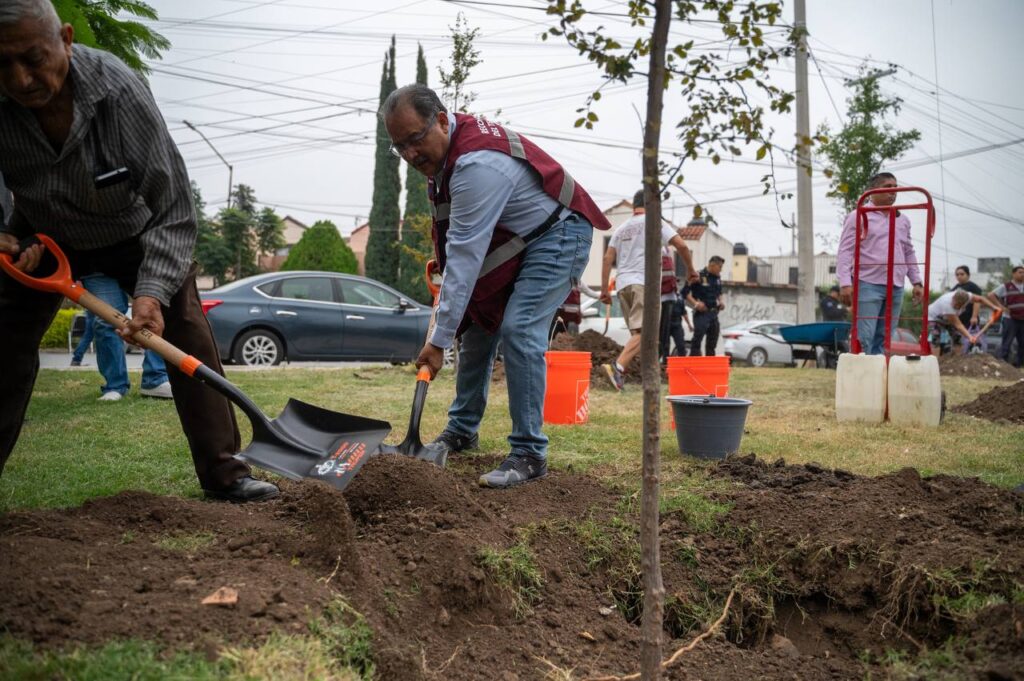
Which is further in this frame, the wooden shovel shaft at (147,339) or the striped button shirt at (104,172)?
the wooden shovel shaft at (147,339)

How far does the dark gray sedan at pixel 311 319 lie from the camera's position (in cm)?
1038

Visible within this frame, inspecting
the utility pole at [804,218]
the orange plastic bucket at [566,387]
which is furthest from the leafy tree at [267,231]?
the orange plastic bucket at [566,387]

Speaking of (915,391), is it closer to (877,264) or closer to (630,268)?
(877,264)

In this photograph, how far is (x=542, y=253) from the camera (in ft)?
12.4

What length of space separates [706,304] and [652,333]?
10283 millimetres

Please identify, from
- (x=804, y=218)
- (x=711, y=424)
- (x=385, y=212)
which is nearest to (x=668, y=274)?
(x=711, y=424)

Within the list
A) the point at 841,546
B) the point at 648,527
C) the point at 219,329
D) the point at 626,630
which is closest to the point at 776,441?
the point at 841,546

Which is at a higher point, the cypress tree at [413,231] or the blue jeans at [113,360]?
the cypress tree at [413,231]

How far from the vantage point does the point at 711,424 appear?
4363 mm

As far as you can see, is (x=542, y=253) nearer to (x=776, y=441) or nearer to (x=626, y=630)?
(x=626, y=630)

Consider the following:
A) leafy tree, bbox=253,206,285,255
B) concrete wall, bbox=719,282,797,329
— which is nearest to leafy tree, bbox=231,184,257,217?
leafy tree, bbox=253,206,285,255

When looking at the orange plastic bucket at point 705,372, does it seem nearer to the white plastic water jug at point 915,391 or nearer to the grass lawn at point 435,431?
the grass lawn at point 435,431

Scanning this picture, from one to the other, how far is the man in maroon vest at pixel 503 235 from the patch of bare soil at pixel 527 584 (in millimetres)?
653

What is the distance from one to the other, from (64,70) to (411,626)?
2.11 metres
